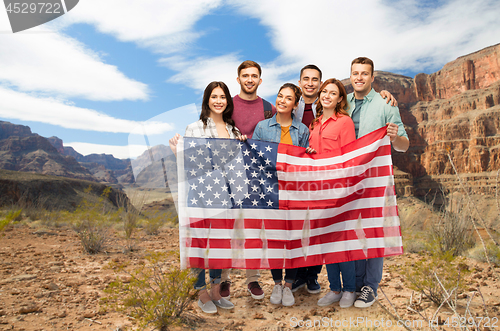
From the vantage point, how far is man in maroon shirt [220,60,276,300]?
4.33 meters

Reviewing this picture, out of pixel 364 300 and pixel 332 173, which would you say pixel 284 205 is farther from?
pixel 364 300

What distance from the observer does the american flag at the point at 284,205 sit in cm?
374

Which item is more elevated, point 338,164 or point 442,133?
point 442,133

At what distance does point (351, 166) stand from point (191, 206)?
2.11 metres

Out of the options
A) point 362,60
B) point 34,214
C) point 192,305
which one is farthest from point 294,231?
point 34,214

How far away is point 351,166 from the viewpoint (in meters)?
3.90

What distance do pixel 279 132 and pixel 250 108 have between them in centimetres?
61

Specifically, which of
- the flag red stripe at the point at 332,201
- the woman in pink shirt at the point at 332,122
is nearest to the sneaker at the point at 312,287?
the flag red stripe at the point at 332,201

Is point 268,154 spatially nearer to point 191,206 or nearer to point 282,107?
point 282,107

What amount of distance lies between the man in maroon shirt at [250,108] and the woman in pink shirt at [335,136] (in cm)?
85

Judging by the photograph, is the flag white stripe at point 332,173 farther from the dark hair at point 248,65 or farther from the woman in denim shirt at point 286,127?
the dark hair at point 248,65

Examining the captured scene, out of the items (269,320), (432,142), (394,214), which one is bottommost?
(269,320)

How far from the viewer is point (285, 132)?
167 inches

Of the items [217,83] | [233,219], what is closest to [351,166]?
[233,219]
